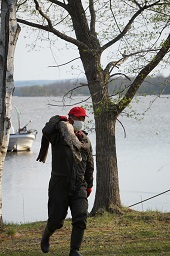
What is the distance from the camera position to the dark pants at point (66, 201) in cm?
747

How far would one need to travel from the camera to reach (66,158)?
7469mm

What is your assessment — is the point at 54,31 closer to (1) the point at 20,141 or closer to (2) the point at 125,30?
(2) the point at 125,30

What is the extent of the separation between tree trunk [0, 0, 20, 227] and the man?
268 centimetres

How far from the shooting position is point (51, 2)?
13.2 meters

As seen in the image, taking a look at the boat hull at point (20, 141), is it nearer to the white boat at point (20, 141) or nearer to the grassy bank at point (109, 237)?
the white boat at point (20, 141)

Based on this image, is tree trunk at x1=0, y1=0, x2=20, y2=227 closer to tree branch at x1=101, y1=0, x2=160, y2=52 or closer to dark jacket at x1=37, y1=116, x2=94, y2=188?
dark jacket at x1=37, y1=116, x2=94, y2=188

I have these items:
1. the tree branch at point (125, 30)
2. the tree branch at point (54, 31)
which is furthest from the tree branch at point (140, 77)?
the tree branch at point (54, 31)

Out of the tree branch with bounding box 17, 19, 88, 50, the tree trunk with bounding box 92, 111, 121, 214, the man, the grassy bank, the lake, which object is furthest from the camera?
the lake

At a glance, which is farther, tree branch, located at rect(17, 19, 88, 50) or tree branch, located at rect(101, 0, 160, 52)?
tree branch, located at rect(101, 0, 160, 52)

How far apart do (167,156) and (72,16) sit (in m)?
18.7

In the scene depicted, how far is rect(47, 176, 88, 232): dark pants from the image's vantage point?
747 centimetres

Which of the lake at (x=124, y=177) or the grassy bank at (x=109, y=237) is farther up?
the lake at (x=124, y=177)

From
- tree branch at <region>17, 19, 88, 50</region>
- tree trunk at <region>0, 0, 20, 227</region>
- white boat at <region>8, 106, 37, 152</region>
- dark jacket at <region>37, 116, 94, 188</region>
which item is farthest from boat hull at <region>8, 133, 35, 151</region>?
dark jacket at <region>37, 116, 94, 188</region>

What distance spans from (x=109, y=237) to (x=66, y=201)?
7.71 ft
